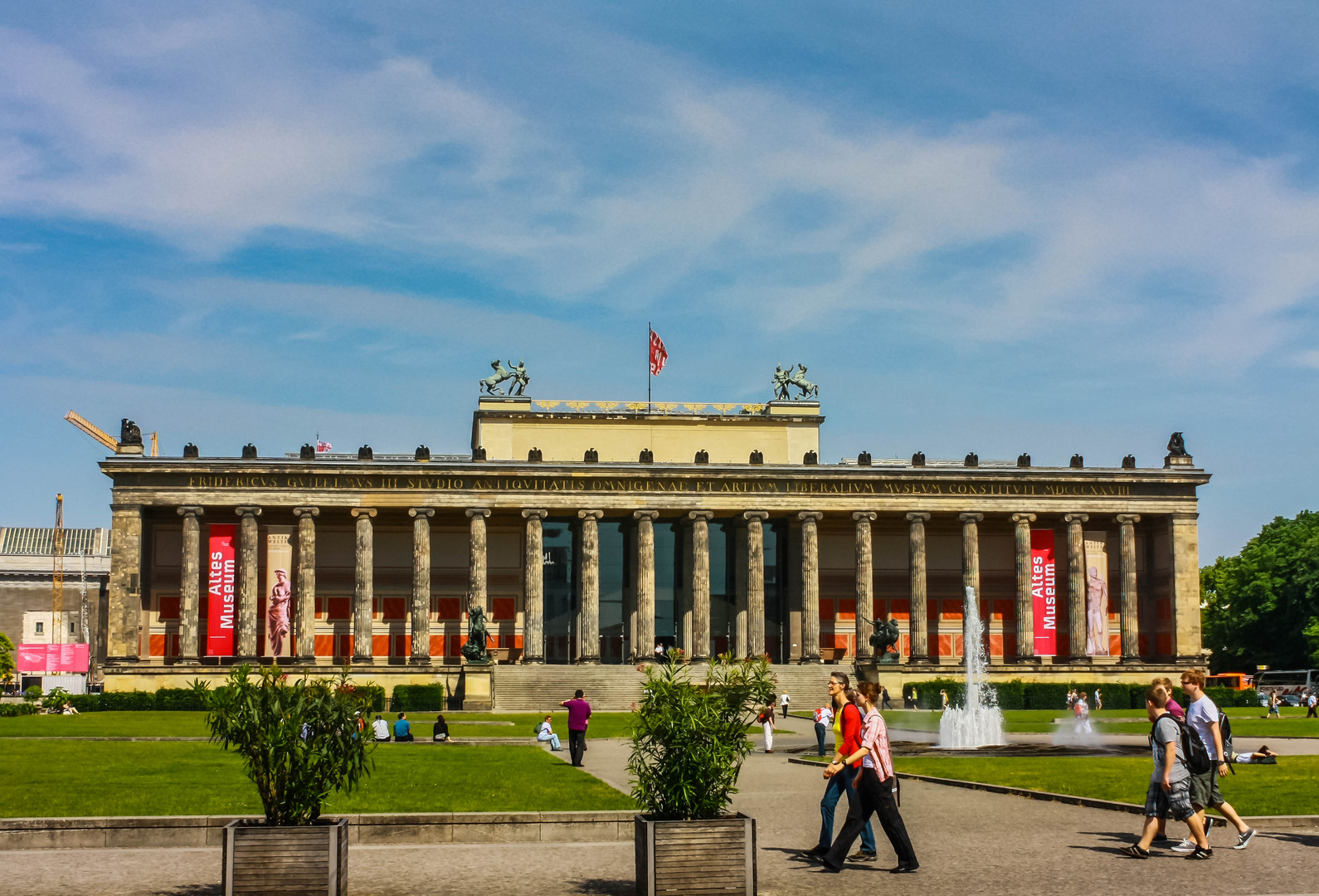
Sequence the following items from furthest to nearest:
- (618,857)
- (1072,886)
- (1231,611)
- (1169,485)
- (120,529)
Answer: (1231,611)
(1169,485)
(120,529)
(618,857)
(1072,886)

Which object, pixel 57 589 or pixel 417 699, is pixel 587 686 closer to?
pixel 417 699

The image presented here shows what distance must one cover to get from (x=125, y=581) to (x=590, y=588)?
89.7 ft

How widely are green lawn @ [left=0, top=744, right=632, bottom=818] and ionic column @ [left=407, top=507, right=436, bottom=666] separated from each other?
43.9 m

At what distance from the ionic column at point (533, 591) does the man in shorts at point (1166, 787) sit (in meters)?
65.8

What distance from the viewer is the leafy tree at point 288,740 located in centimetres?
1438

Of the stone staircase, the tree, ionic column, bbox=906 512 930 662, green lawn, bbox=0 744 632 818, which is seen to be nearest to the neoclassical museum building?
ionic column, bbox=906 512 930 662

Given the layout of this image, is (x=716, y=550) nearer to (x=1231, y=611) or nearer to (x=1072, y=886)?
(x=1231, y=611)

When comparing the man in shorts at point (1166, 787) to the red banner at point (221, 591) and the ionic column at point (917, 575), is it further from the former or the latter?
the red banner at point (221, 591)

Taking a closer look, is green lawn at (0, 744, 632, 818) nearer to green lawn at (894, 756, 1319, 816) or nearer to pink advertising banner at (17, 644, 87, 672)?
green lawn at (894, 756, 1319, 816)

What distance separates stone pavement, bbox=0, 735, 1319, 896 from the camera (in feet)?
50.1

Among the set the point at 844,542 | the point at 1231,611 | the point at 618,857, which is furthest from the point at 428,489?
the point at 618,857

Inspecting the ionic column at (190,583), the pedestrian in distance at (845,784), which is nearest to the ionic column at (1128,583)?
the ionic column at (190,583)

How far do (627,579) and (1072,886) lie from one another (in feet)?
241

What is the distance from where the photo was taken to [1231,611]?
10038cm
